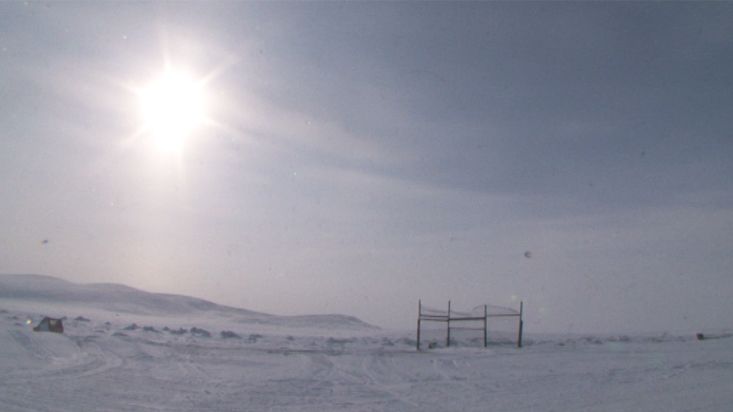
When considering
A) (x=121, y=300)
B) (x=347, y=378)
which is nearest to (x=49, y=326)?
(x=347, y=378)

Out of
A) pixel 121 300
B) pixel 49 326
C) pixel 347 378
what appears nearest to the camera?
pixel 347 378

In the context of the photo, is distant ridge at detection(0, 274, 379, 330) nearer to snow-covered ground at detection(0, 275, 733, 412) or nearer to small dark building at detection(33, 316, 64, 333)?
small dark building at detection(33, 316, 64, 333)

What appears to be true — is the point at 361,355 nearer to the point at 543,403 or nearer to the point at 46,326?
the point at 543,403

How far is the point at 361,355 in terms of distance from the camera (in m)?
23.2

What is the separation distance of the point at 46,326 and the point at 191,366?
13923 millimetres

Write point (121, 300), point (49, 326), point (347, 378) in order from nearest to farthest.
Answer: point (347, 378)
point (49, 326)
point (121, 300)

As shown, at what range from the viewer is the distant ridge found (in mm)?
71312

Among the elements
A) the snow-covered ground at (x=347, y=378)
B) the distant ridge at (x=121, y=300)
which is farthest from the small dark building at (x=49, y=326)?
the distant ridge at (x=121, y=300)

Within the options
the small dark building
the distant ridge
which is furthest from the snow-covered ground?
the distant ridge

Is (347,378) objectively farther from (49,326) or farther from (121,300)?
(121,300)

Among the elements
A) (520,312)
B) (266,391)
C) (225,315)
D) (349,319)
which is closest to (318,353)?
(520,312)

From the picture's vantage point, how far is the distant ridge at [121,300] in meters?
71.3

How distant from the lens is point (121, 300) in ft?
269

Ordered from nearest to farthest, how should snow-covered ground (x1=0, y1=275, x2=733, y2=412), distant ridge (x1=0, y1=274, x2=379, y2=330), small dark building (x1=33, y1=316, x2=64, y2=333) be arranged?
snow-covered ground (x1=0, y1=275, x2=733, y2=412)
small dark building (x1=33, y1=316, x2=64, y2=333)
distant ridge (x1=0, y1=274, x2=379, y2=330)
